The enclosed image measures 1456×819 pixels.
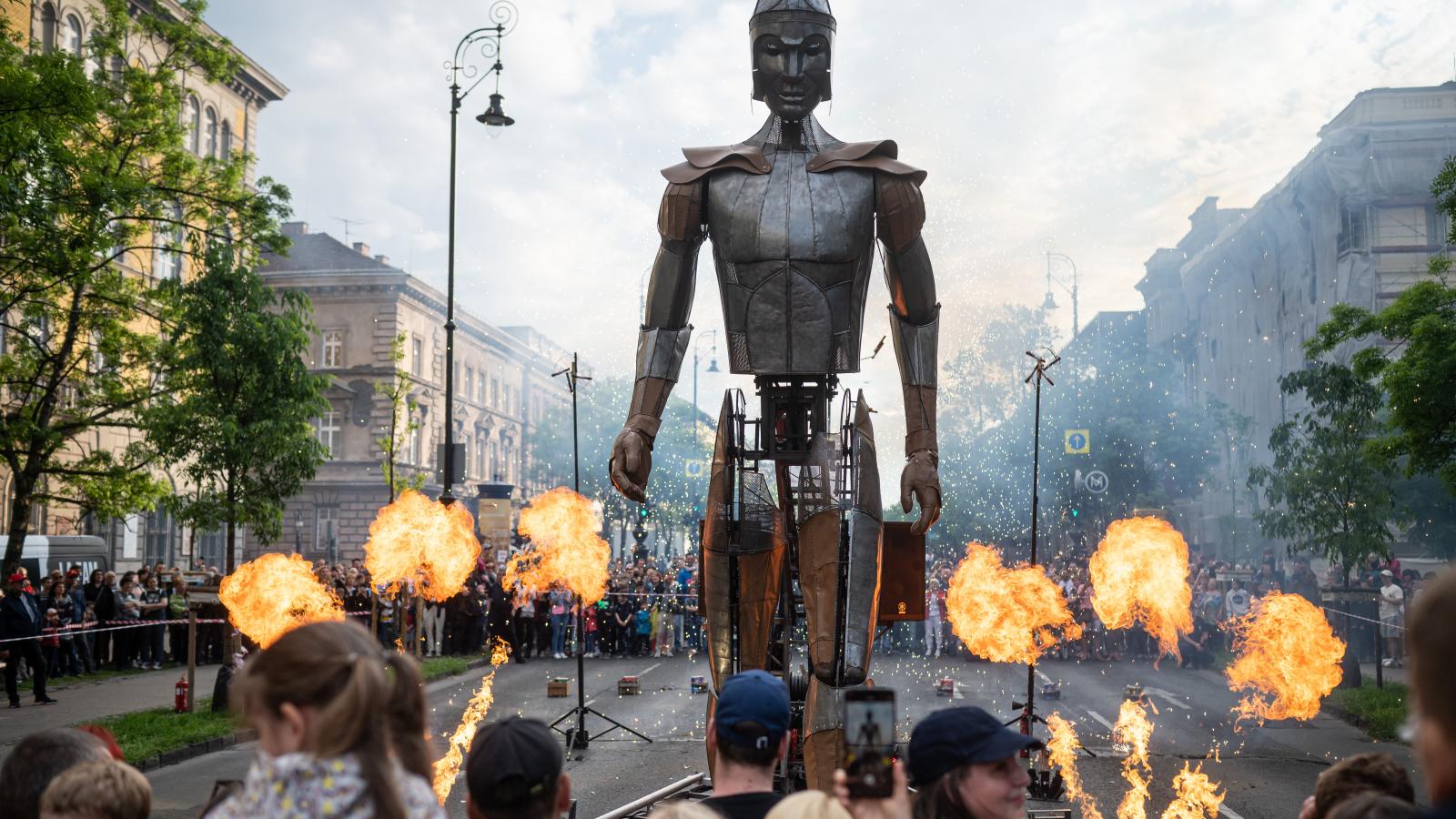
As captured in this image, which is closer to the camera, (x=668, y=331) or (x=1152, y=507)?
(x=668, y=331)

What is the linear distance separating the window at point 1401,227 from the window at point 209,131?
1456 inches

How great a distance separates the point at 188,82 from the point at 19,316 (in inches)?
609

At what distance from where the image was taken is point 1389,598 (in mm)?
20609

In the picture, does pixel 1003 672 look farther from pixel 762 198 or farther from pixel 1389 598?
pixel 762 198

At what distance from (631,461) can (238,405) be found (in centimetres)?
1357

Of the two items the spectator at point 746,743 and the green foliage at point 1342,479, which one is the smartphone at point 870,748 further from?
the green foliage at point 1342,479

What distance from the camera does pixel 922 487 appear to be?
277 inches

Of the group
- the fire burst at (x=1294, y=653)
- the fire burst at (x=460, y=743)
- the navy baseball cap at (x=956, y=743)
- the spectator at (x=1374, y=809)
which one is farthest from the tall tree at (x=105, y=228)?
the spectator at (x=1374, y=809)

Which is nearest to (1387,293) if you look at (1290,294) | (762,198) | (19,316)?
(1290,294)

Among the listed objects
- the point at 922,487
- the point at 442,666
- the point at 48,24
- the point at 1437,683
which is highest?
the point at 48,24

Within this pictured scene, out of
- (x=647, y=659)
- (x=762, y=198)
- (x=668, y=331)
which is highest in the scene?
(x=762, y=198)

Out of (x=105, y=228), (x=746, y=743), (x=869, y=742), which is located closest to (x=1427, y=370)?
(x=746, y=743)

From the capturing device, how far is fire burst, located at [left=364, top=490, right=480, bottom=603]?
13.1 m

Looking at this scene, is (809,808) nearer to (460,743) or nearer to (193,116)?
(460,743)
